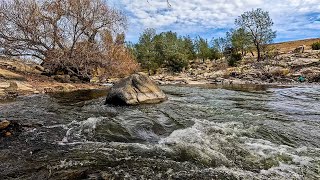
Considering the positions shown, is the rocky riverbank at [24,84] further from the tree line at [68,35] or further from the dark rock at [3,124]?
the dark rock at [3,124]

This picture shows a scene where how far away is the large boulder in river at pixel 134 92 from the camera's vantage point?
49.8 feet

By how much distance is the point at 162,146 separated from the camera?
7.56 meters

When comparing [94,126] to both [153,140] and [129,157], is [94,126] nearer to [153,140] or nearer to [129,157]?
[153,140]

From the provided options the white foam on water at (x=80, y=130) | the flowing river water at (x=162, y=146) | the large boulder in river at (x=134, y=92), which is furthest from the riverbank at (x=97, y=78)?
the white foam on water at (x=80, y=130)

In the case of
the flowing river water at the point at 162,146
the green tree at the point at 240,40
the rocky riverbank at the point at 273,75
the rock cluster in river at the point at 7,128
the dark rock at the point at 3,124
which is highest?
the green tree at the point at 240,40

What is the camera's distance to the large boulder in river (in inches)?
598

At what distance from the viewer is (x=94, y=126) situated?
31.9 ft

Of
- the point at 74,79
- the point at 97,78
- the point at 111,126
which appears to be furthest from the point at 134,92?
the point at 97,78

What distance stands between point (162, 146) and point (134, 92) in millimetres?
8436

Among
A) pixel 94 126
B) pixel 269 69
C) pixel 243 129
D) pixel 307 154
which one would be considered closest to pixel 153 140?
pixel 94 126

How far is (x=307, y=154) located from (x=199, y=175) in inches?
123

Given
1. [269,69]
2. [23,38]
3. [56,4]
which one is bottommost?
[269,69]

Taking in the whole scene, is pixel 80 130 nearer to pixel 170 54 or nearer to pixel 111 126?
pixel 111 126

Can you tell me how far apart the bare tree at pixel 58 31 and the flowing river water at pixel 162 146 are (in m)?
15.2
